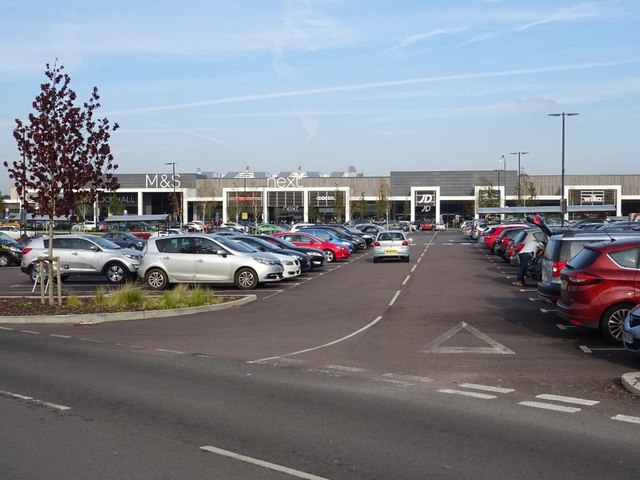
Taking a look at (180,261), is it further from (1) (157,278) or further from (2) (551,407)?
(2) (551,407)

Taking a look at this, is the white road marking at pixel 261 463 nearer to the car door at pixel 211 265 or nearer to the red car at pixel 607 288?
the red car at pixel 607 288

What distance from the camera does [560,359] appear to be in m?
11.7

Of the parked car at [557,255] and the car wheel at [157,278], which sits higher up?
the parked car at [557,255]

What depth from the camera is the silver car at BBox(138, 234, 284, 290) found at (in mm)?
23547

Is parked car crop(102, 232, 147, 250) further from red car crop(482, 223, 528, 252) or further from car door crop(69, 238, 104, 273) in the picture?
red car crop(482, 223, 528, 252)

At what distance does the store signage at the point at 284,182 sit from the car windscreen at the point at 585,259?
100 meters

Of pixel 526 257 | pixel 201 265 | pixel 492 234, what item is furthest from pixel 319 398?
pixel 492 234

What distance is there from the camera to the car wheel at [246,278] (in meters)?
23.6

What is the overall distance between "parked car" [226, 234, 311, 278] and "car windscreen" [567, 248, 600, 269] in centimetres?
1301

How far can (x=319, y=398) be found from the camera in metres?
9.09

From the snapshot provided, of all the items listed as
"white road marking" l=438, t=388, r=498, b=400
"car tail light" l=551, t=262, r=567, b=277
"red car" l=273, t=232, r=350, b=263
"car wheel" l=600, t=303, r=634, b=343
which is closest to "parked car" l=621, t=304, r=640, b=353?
"car wheel" l=600, t=303, r=634, b=343

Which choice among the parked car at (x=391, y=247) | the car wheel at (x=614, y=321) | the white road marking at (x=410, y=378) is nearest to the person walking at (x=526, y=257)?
the car wheel at (x=614, y=321)

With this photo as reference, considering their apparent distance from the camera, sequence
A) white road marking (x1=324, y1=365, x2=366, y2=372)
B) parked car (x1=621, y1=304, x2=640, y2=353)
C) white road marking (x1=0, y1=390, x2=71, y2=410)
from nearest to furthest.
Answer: white road marking (x1=0, y1=390, x2=71, y2=410)
parked car (x1=621, y1=304, x2=640, y2=353)
white road marking (x1=324, y1=365, x2=366, y2=372)

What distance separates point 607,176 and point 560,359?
101 m
